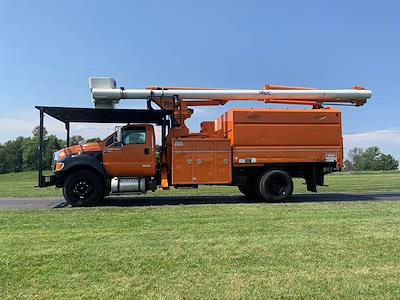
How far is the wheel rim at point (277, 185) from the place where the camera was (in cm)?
1389

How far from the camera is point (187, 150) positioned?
13453 mm

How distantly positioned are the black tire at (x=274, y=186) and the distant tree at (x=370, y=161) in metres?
104

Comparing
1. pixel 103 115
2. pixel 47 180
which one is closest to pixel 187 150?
pixel 103 115

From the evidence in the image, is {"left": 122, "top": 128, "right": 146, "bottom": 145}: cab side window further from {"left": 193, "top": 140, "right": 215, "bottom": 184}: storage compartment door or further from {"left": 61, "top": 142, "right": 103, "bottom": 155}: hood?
{"left": 193, "top": 140, "right": 215, "bottom": 184}: storage compartment door

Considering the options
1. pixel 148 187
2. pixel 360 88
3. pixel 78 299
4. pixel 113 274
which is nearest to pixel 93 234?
pixel 113 274

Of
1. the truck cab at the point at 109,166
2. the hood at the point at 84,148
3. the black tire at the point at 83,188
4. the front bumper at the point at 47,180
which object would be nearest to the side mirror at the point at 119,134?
the truck cab at the point at 109,166

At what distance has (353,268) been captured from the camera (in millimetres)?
5141

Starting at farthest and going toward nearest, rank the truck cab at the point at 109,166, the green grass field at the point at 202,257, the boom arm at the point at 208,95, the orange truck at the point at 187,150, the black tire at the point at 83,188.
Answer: the boom arm at the point at 208,95
the orange truck at the point at 187,150
the truck cab at the point at 109,166
the black tire at the point at 83,188
the green grass field at the point at 202,257

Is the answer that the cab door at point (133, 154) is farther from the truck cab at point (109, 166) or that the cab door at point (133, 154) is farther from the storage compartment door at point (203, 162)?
the storage compartment door at point (203, 162)

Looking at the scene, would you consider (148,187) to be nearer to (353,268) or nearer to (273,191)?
(273,191)

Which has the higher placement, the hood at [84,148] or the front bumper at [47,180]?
the hood at [84,148]

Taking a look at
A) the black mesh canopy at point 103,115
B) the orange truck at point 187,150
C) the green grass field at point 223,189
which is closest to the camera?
the orange truck at point 187,150

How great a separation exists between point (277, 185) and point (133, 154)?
4851 mm

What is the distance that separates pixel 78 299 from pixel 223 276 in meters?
1.62
